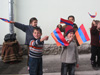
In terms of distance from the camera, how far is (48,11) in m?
5.30

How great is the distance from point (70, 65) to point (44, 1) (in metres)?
3.12

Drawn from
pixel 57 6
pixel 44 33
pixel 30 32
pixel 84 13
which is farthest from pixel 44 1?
pixel 30 32

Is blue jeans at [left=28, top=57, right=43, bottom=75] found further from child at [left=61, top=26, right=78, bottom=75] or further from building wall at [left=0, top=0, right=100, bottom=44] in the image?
building wall at [left=0, top=0, right=100, bottom=44]

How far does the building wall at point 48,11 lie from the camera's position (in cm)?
518

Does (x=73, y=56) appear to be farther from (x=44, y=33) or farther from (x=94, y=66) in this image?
(x=44, y=33)

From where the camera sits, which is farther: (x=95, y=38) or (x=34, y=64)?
(x=95, y=38)

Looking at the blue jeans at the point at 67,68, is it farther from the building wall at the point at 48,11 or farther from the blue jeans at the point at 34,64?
the building wall at the point at 48,11

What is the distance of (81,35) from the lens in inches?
104

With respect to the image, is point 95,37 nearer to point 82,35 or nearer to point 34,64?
point 82,35

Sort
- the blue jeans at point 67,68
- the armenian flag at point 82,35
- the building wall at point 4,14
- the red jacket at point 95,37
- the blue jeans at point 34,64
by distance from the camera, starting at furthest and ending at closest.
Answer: the building wall at point 4,14 → the red jacket at point 95,37 → the blue jeans at point 67,68 → the blue jeans at point 34,64 → the armenian flag at point 82,35

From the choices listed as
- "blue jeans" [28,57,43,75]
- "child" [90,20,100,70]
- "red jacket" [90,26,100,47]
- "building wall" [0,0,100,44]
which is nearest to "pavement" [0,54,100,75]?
"child" [90,20,100,70]

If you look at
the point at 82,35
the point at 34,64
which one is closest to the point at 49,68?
the point at 34,64

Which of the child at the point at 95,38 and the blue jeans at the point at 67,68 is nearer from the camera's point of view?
the blue jeans at the point at 67,68

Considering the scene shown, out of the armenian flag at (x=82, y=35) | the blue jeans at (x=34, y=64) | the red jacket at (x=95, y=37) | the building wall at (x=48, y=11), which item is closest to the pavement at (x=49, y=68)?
the red jacket at (x=95, y=37)
